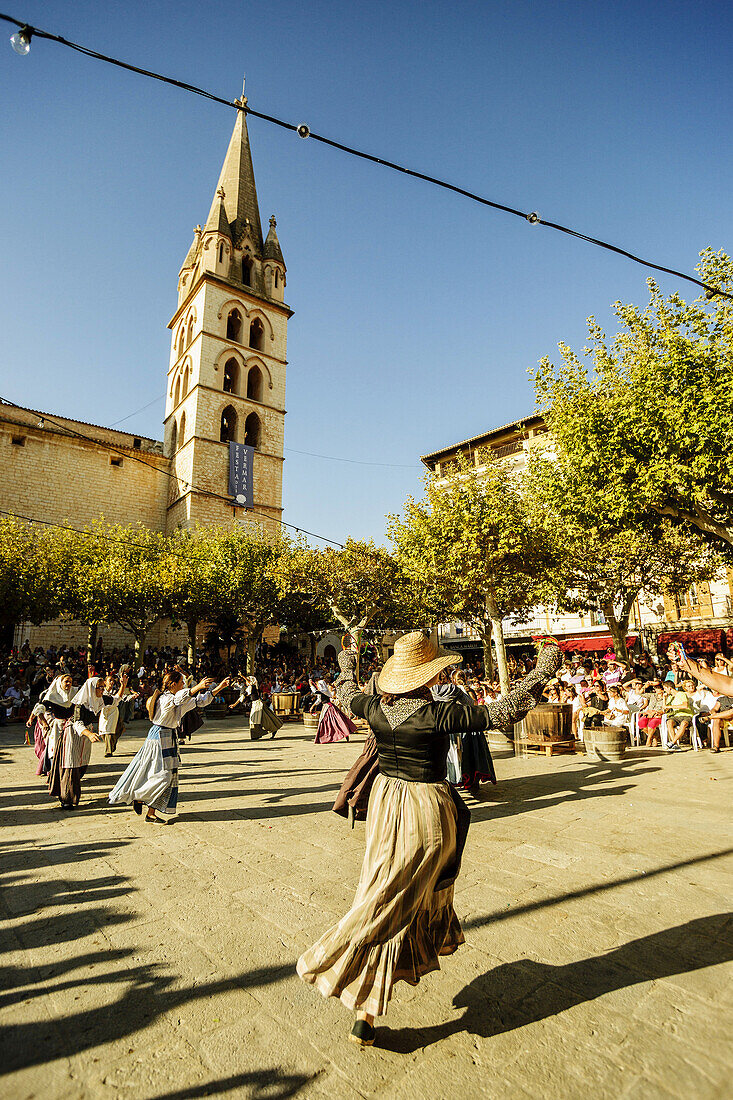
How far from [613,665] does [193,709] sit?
1314 cm

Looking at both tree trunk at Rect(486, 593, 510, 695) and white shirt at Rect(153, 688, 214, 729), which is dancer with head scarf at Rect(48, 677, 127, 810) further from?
tree trunk at Rect(486, 593, 510, 695)

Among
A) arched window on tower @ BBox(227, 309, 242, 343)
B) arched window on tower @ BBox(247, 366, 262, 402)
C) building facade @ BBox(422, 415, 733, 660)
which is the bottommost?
building facade @ BBox(422, 415, 733, 660)

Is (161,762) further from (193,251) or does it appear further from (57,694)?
(193,251)

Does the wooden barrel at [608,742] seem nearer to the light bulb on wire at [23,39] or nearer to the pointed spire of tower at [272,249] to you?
the light bulb on wire at [23,39]

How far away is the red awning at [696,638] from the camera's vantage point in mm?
28844

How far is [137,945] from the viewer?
11.8ft

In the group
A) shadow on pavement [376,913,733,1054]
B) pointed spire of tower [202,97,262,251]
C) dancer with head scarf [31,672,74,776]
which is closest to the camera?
shadow on pavement [376,913,733,1054]

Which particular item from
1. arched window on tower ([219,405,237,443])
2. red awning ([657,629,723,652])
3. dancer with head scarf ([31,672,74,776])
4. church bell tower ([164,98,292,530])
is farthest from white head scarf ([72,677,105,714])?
arched window on tower ([219,405,237,443])

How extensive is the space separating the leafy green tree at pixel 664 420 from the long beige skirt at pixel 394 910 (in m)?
13.7

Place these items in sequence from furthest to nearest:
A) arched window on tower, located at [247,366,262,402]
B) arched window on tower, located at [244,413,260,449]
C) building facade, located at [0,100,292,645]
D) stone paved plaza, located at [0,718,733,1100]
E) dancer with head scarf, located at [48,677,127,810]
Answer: arched window on tower, located at [247,366,262,402] → arched window on tower, located at [244,413,260,449] → building facade, located at [0,100,292,645] → dancer with head scarf, located at [48,677,127,810] → stone paved plaza, located at [0,718,733,1100]

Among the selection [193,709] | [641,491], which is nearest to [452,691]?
[193,709]

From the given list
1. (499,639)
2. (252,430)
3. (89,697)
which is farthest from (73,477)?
(89,697)

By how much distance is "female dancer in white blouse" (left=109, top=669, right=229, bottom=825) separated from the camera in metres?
6.62

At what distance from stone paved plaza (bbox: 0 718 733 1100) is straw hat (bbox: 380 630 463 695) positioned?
1.69 meters
